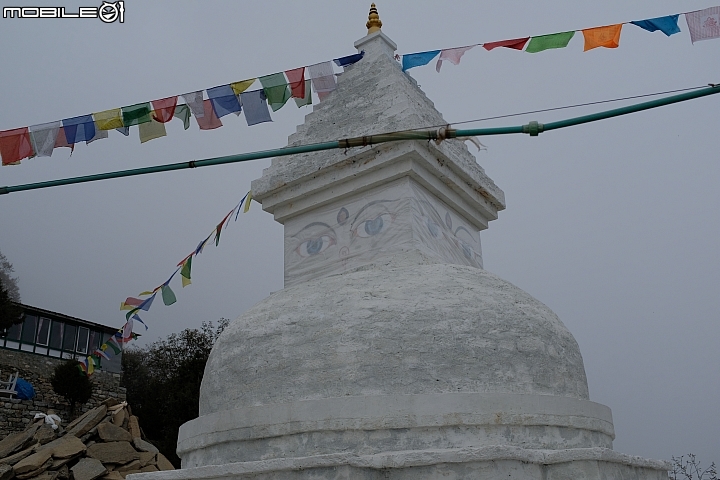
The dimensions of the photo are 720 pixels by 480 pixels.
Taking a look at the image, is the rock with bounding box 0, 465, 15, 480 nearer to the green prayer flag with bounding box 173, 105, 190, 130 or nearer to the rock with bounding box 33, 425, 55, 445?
the rock with bounding box 33, 425, 55, 445

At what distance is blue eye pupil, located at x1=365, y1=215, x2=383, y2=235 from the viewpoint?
624cm

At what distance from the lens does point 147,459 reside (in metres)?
18.3

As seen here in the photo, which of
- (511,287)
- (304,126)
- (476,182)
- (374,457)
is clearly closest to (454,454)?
(374,457)

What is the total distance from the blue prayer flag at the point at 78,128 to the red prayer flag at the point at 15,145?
41 cm

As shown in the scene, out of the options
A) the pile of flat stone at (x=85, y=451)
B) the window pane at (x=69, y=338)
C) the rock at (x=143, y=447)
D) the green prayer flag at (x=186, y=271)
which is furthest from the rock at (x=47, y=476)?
the window pane at (x=69, y=338)

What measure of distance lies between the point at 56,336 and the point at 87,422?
983cm

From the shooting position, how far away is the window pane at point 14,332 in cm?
2578

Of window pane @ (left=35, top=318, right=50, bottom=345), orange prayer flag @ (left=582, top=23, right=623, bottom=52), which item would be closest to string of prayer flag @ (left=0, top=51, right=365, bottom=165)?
orange prayer flag @ (left=582, top=23, right=623, bottom=52)

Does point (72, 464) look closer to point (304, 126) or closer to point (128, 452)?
point (128, 452)

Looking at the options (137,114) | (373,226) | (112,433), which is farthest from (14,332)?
(373,226)

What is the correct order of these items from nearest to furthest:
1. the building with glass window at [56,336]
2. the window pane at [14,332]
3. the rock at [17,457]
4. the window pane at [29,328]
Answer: the rock at [17,457], the window pane at [14,332], the building with glass window at [56,336], the window pane at [29,328]

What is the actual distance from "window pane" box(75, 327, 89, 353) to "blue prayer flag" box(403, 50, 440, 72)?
84.2 feet

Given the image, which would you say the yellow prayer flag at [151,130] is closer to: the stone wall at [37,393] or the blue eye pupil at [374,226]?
the blue eye pupil at [374,226]

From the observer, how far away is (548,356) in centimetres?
519
